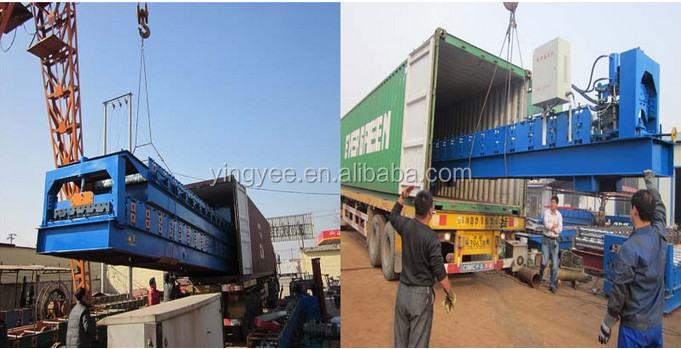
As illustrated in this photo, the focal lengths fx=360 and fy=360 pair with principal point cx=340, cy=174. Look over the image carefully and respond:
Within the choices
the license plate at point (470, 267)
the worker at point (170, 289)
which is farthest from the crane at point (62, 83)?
the license plate at point (470, 267)

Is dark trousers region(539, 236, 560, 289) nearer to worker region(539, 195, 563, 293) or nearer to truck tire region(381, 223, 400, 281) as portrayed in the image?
worker region(539, 195, 563, 293)

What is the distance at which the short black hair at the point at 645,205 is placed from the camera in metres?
2.57

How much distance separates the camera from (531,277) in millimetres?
5340

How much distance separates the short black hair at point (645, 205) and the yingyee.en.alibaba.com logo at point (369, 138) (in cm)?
370

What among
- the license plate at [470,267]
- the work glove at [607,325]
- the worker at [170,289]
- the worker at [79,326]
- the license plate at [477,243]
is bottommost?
the worker at [170,289]

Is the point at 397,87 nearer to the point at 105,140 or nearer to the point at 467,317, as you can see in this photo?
the point at 467,317

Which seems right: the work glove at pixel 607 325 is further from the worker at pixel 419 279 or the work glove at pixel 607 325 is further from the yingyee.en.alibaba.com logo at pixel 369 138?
the yingyee.en.alibaba.com logo at pixel 369 138

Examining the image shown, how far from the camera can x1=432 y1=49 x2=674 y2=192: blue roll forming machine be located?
11.0ft

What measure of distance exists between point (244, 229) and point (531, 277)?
4.61 meters

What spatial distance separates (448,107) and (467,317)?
4.51 m

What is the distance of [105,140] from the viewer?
700cm

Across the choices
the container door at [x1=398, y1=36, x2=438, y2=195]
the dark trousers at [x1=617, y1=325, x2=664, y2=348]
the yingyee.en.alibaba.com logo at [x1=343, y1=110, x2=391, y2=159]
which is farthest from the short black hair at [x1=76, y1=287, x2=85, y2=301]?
the dark trousers at [x1=617, y1=325, x2=664, y2=348]

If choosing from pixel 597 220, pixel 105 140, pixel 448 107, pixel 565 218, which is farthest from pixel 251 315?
pixel 565 218

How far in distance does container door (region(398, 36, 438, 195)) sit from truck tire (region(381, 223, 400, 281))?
2.72 feet
